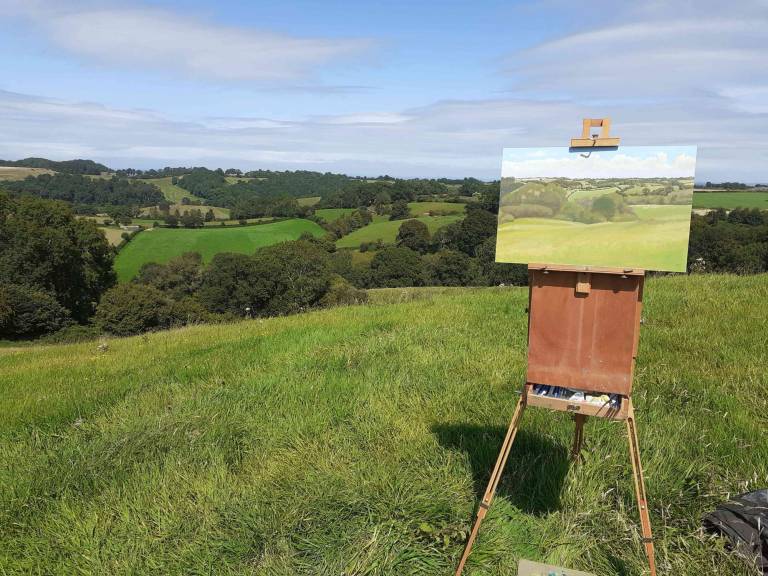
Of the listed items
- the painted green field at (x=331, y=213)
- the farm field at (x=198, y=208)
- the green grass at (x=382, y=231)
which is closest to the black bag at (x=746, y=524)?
the green grass at (x=382, y=231)

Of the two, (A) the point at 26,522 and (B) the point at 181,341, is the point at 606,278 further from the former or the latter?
(B) the point at 181,341

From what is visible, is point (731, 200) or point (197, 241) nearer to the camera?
point (731, 200)

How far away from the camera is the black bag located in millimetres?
3086

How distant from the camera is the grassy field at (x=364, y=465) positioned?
342 centimetres

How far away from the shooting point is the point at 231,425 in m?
5.02

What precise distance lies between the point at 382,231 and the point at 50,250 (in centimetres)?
4860

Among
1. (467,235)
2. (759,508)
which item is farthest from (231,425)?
(467,235)

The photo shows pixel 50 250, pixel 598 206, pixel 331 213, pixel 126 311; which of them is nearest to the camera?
Result: pixel 598 206

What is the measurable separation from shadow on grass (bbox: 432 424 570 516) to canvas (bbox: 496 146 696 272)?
6.37ft

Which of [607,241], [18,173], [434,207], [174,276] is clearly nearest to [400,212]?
[434,207]

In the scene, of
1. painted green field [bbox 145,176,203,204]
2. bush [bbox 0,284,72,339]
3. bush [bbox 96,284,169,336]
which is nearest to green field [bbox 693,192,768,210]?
bush [bbox 96,284,169,336]

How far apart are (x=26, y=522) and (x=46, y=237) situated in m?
40.6

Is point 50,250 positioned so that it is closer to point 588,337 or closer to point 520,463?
point 520,463

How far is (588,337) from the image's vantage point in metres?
3.06
